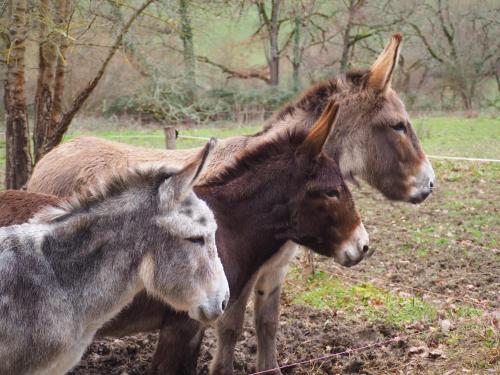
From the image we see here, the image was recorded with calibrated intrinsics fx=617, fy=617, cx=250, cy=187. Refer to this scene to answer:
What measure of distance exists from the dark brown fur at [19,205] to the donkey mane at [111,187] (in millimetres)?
675

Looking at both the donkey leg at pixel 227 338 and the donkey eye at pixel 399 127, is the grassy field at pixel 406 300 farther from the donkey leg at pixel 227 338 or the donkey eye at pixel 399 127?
the donkey eye at pixel 399 127

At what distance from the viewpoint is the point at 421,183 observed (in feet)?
17.6

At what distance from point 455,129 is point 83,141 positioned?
865 inches

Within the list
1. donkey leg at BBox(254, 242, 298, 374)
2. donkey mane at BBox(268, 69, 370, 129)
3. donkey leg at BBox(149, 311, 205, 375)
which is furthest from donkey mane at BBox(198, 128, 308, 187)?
donkey leg at BBox(149, 311, 205, 375)

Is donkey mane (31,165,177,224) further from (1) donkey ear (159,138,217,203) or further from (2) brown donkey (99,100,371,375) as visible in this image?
(2) brown donkey (99,100,371,375)

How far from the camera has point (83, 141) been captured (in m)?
6.25

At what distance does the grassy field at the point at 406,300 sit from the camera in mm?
5242

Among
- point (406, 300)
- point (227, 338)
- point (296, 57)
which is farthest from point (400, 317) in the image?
point (296, 57)

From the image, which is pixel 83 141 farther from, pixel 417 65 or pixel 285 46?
pixel 417 65

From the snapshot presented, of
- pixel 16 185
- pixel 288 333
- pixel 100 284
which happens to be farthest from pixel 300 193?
pixel 16 185

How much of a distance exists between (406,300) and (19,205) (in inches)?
166

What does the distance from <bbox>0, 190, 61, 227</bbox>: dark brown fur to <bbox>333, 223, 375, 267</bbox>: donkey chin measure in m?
2.05

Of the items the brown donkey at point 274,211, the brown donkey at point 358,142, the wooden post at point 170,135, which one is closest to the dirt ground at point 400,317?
the brown donkey at point 358,142

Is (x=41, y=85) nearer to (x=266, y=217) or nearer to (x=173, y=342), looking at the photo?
(x=266, y=217)
